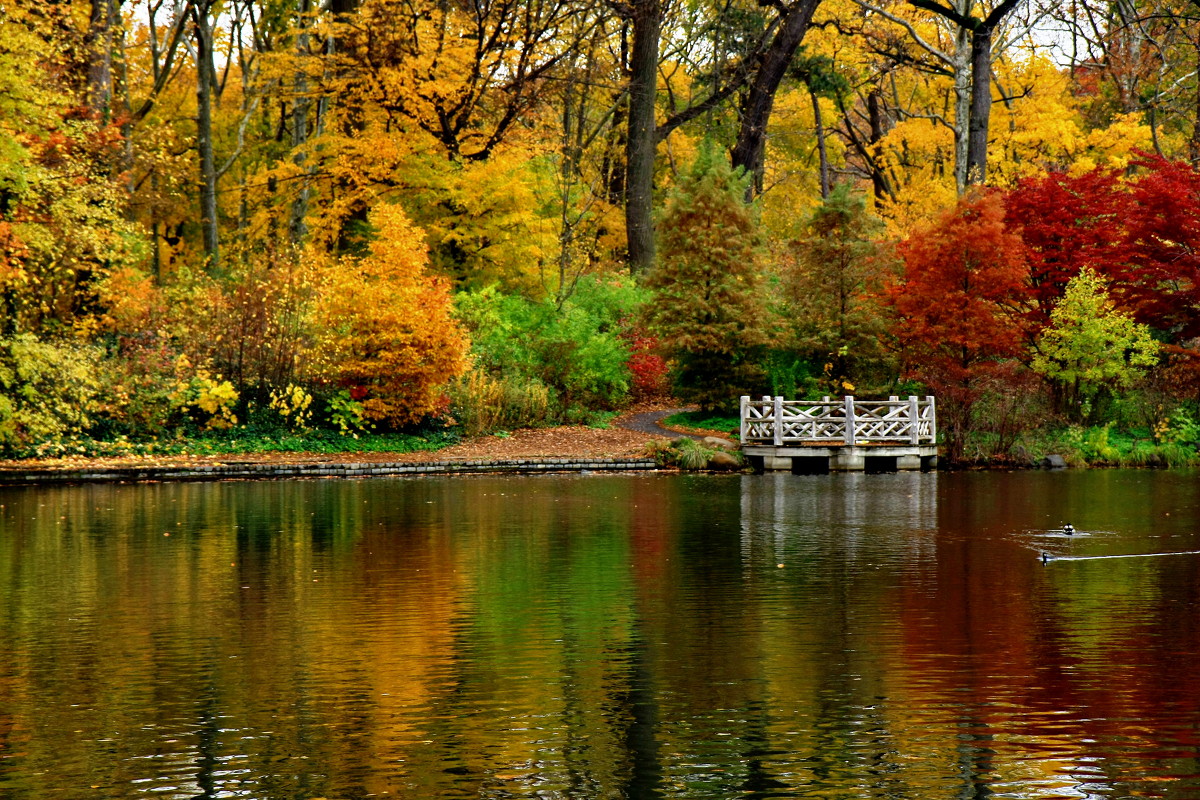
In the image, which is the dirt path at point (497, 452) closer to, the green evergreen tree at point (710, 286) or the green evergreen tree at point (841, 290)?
the green evergreen tree at point (710, 286)

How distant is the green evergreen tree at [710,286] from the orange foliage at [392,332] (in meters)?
5.75

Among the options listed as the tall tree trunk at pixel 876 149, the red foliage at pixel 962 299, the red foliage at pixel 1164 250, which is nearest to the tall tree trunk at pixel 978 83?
the red foliage at pixel 1164 250

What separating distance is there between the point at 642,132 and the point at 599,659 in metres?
29.5

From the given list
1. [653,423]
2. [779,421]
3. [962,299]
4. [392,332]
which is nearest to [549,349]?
[653,423]

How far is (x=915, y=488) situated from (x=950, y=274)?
26.1ft

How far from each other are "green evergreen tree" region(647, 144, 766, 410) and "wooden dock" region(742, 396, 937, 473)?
11.2ft

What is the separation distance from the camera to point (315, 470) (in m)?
23.8

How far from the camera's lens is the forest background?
25797mm

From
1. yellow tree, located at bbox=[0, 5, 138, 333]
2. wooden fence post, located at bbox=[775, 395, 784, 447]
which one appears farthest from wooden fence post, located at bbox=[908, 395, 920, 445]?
yellow tree, located at bbox=[0, 5, 138, 333]

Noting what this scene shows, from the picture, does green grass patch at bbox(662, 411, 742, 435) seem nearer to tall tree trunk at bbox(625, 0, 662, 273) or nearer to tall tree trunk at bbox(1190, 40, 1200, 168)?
tall tree trunk at bbox(625, 0, 662, 273)

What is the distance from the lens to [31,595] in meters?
11.0

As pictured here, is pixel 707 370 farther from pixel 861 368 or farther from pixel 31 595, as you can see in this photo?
pixel 31 595

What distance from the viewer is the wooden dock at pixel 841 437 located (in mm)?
26406

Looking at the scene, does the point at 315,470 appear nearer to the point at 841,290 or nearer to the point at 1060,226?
the point at 841,290
